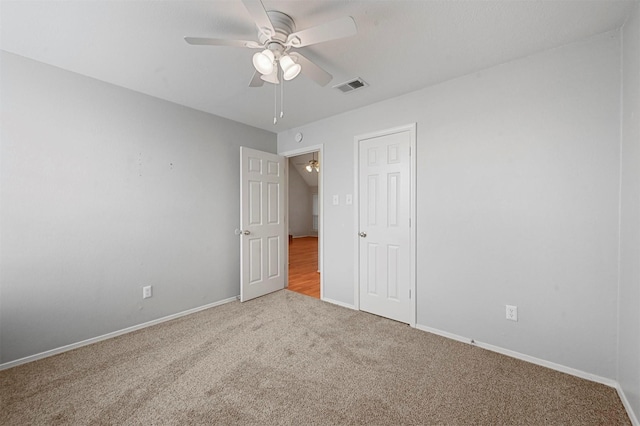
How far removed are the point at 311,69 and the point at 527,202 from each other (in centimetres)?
198

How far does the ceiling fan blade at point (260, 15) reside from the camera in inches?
50.4

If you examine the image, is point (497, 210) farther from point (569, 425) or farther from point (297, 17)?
point (297, 17)

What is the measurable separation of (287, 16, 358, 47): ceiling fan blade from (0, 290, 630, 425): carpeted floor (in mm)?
2197

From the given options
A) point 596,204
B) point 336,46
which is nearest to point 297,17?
point 336,46

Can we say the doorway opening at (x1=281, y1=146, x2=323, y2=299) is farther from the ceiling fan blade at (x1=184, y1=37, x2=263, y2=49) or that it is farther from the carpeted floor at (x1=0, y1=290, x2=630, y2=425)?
the ceiling fan blade at (x1=184, y1=37, x2=263, y2=49)

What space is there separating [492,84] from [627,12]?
2.55 ft

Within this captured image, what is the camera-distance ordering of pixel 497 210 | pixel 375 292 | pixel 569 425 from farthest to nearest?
1. pixel 375 292
2. pixel 497 210
3. pixel 569 425

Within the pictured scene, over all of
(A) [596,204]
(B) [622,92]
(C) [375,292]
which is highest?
(B) [622,92]

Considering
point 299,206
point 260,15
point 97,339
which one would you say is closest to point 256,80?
point 260,15

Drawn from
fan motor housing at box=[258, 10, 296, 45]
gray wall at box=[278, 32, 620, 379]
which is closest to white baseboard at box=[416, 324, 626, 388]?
gray wall at box=[278, 32, 620, 379]

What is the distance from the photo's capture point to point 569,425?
149 cm

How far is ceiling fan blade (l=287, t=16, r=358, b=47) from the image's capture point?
135cm

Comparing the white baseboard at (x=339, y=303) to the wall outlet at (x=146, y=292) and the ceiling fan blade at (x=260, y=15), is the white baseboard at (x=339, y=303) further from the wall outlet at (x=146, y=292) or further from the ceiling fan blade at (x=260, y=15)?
the ceiling fan blade at (x=260, y=15)

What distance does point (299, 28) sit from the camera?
178cm
